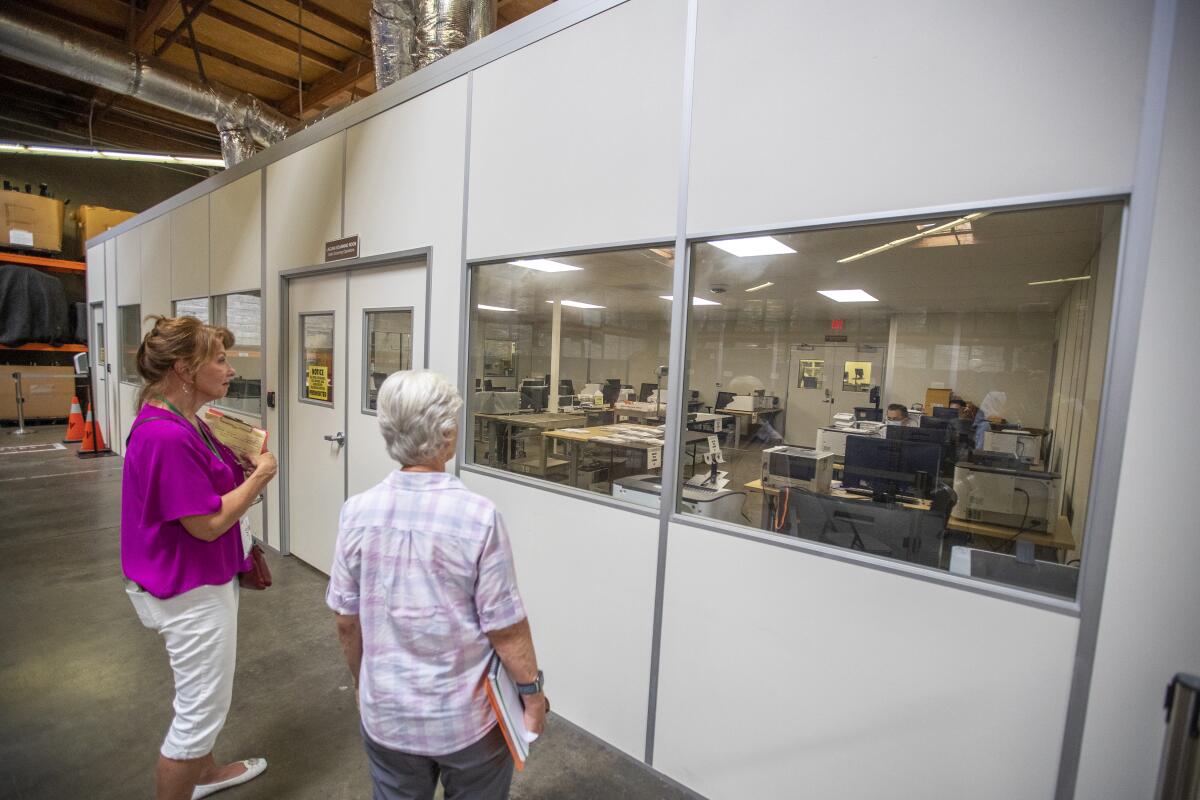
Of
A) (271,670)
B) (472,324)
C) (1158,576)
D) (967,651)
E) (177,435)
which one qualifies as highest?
(472,324)

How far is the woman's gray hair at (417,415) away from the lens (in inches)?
39.2

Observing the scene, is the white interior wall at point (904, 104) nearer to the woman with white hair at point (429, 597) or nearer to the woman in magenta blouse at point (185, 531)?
the woman with white hair at point (429, 597)

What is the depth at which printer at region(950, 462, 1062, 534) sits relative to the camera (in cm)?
249

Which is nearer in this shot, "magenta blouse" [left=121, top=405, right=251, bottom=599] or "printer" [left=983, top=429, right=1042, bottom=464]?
"magenta blouse" [left=121, top=405, right=251, bottom=599]

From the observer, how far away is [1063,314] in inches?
117

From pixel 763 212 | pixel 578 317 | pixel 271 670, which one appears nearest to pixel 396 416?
pixel 763 212

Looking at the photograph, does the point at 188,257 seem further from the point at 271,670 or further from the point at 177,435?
the point at 177,435

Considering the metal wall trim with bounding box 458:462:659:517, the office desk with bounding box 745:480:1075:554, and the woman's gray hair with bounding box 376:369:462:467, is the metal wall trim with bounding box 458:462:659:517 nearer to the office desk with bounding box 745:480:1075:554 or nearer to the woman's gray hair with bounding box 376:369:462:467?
the office desk with bounding box 745:480:1075:554

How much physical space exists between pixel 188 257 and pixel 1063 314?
714 centimetres

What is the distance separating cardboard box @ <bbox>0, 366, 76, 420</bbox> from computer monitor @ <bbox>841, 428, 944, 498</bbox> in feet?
39.8

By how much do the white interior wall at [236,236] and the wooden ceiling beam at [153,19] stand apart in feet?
6.88

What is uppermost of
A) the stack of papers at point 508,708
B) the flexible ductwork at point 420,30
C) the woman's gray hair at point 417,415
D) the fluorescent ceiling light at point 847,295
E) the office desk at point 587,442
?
the flexible ductwork at point 420,30

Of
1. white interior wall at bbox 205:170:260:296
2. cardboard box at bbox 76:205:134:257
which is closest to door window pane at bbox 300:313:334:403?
white interior wall at bbox 205:170:260:296

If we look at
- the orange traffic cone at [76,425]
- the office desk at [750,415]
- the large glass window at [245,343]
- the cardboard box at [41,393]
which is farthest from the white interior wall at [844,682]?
the cardboard box at [41,393]
